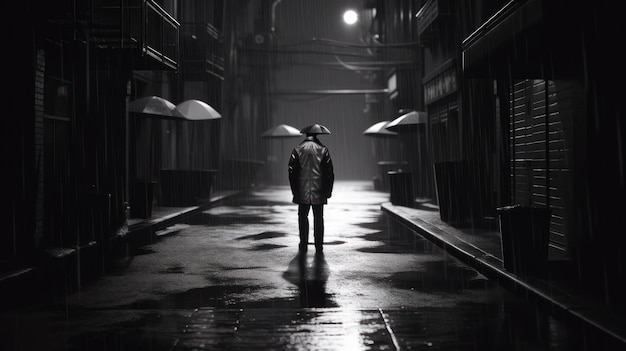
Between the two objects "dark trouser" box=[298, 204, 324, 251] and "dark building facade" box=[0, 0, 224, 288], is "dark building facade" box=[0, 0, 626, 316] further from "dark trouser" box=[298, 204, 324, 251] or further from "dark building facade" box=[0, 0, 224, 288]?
"dark trouser" box=[298, 204, 324, 251]

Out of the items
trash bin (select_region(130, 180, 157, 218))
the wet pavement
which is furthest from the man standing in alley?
trash bin (select_region(130, 180, 157, 218))

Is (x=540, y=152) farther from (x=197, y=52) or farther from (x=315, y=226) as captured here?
(x=197, y=52)

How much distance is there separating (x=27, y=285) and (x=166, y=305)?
7.79 feet

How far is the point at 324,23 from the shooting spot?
5853 cm

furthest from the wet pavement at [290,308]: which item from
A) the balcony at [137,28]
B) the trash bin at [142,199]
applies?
the trash bin at [142,199]

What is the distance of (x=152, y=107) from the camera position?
713 inches

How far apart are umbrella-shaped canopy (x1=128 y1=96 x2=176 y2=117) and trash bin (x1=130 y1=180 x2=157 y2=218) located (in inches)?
84.3

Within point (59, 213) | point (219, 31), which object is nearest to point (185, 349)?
point (59, 213)

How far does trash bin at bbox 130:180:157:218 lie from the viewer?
A: 54.0 ft

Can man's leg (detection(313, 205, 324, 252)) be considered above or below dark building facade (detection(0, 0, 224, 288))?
below

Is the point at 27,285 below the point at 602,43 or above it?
below

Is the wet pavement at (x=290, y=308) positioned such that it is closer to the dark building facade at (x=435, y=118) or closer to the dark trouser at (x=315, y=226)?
the dark trouser at (x=315, y=226)

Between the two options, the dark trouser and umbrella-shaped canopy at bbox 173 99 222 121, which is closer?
the dark trouser

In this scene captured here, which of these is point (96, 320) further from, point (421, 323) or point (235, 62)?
point (235, 62)
